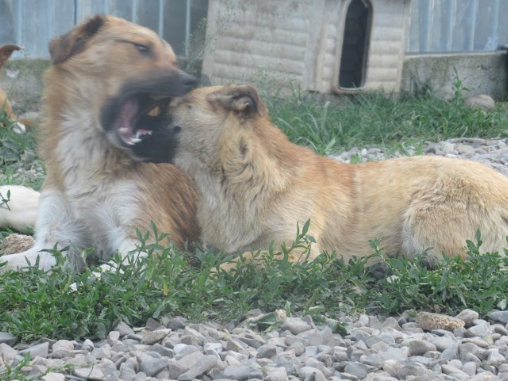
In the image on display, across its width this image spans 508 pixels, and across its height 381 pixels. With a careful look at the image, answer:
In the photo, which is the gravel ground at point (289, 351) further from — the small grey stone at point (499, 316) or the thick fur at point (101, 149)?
the thick fur at point (101, 149)

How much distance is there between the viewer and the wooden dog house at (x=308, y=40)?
8.80m

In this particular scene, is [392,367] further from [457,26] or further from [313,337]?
[457,26]

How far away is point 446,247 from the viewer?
479 cm

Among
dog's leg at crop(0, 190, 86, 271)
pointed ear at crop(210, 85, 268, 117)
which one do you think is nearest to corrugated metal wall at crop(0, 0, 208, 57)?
dog's leg at crop(0, 190, 86, 271)

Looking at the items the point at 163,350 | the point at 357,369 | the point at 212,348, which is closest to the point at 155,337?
the point at 163,350

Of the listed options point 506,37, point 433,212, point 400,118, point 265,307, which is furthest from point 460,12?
point 265,307

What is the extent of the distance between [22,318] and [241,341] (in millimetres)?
893

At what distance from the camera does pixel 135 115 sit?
489 centimetres

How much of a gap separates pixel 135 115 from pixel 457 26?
279 inches

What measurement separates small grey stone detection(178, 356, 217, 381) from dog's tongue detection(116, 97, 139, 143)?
166 cm

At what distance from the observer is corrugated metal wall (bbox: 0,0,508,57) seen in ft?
29.1

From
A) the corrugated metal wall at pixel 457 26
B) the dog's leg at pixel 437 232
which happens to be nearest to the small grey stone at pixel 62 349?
the dog's leg at pixel 437 232

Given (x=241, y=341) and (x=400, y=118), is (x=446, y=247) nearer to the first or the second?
(x=241, y=341)

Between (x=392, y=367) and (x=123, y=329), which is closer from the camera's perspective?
(x=392, y=367)
